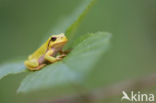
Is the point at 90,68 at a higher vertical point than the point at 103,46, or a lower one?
lower

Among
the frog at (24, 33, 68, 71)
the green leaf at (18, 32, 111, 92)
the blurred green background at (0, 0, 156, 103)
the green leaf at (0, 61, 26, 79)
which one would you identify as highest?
the blurred green background at (0, 0, 156, 103)

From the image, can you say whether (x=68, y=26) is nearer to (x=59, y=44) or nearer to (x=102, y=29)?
(x=59, y=44)

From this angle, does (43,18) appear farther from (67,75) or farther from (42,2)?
(67,75)

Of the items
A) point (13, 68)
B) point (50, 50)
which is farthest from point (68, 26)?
point (13, 68)

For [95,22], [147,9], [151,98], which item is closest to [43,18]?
[95,22]

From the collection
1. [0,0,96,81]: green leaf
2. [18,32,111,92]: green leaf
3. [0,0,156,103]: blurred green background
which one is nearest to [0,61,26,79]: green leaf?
[0,0,96,81]: green leaf

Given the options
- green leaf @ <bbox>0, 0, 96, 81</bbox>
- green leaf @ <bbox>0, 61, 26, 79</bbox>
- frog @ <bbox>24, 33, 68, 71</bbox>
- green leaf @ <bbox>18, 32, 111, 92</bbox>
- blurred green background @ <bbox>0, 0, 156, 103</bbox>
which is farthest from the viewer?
blurred green background @ <bbox>0, 0, 156, 103</bbox>

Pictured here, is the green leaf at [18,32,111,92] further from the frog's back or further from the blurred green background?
the blurred green background
